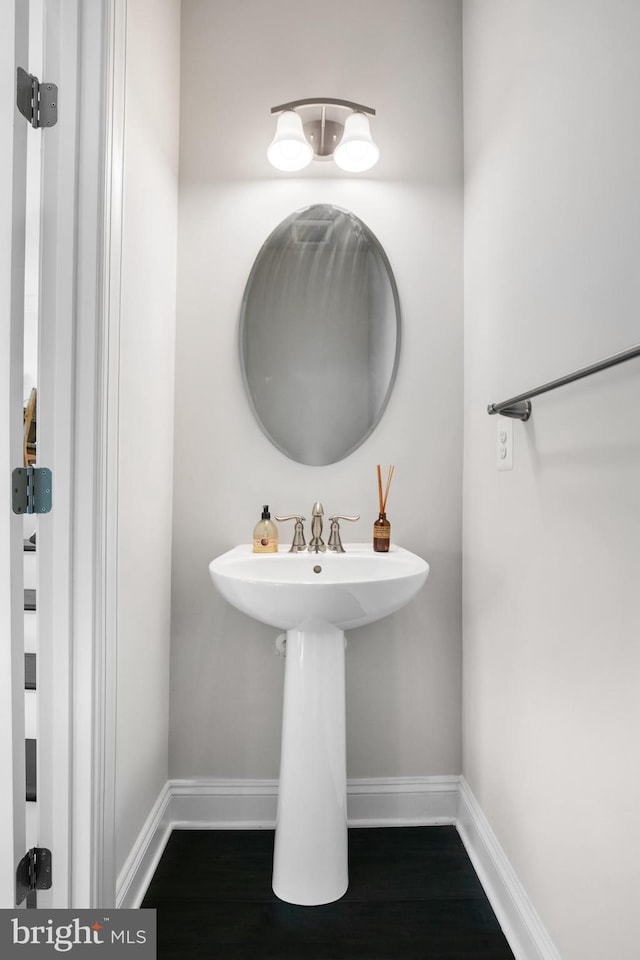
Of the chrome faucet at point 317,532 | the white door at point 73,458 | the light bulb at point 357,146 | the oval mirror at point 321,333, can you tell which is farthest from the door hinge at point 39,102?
the chrome faucet at point 317,532

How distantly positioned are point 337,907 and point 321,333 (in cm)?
155

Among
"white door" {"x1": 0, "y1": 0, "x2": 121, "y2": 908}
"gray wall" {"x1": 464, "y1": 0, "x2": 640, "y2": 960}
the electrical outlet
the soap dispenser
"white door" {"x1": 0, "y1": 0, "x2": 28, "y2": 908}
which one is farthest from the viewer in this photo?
the soap dispenser

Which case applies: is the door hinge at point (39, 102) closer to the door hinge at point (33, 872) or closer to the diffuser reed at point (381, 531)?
the diffuser reed at point (381, 531)

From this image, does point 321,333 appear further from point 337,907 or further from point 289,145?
point 337,907

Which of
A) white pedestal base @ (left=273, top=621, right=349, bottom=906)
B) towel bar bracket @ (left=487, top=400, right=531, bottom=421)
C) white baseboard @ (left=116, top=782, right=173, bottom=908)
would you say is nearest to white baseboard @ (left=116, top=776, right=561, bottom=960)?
white baseboard @ (left=116, top=782, right=173, bottom=908)

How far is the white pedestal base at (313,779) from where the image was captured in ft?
4.78

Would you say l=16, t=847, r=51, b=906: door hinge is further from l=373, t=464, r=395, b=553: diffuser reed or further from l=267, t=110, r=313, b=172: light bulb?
l=267, t=110, r=313, b=172: light bulb

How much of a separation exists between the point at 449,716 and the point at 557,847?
0.71 m

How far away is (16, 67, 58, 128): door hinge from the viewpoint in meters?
1.10

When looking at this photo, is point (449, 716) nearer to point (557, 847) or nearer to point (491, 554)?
point (491, 554)

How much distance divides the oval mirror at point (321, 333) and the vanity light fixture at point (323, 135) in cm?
15

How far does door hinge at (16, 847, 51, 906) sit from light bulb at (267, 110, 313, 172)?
181cm

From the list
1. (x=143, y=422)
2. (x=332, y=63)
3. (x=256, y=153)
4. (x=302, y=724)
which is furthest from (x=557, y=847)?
(x=332, y=63)

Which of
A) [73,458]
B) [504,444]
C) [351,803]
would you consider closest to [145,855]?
[351,803]
